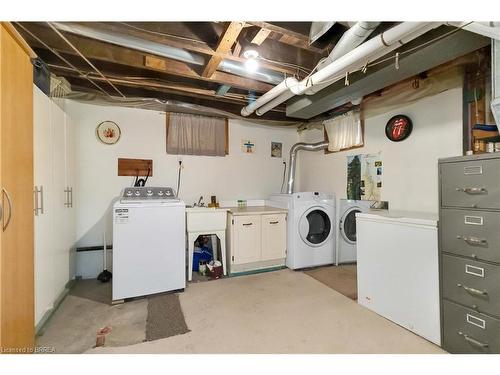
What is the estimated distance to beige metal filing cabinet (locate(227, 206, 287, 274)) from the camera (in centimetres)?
301

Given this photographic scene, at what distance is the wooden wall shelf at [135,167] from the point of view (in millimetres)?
3143

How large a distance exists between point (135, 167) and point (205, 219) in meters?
1.28

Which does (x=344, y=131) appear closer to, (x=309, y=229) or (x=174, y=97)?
(x=309, y=229)

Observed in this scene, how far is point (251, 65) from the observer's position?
2135 millimetres

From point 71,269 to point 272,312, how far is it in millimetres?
2423

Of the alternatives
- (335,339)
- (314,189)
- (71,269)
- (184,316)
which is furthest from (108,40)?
(314,189)

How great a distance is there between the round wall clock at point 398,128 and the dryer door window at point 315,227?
133 cm

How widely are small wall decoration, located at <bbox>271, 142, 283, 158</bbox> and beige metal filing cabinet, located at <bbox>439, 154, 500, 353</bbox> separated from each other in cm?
269

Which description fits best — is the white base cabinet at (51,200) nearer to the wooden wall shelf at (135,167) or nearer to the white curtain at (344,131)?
the wooden wall shelf at (135,167)

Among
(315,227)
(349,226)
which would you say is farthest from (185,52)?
(349,226)

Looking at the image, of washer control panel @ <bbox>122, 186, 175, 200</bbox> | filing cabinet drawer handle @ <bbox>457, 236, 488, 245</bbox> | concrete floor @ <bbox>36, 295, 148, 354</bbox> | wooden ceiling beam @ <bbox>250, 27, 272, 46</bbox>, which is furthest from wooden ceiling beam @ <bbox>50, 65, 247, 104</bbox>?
filing cabinet drawer handle @ <bbox>457, 236, 488, 245</bbox>
